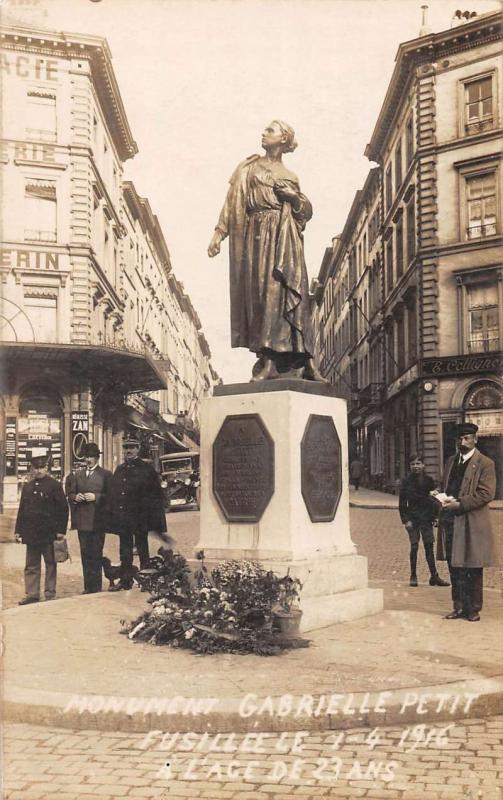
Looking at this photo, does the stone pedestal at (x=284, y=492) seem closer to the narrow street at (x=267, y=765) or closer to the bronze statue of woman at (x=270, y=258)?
the bronze statue of woman at (x=270, y=258)

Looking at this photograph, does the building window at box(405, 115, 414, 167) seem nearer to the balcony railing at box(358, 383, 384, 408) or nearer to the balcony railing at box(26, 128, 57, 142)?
the balcony railing at box(358, 383, 384, 408)

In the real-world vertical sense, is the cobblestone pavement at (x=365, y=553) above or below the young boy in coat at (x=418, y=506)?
below

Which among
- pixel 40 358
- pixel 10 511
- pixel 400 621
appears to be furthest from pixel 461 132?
pixel 400 621

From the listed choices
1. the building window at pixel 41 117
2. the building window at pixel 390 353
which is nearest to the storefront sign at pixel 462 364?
the building window at pixel 390 353

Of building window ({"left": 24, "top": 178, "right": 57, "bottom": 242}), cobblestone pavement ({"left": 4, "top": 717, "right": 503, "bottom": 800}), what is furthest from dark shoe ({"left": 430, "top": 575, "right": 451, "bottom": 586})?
building window ({"left": 24, "top": 178, "right": 57, "bottom": 242})

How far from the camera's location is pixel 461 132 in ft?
93.9

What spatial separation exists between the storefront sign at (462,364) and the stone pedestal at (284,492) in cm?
2042

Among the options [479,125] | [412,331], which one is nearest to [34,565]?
[412,331]

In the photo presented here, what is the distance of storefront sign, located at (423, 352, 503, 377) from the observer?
27.4 meters

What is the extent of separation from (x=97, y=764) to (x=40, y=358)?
72.1 feet

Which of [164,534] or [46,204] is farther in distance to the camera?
[46,204]

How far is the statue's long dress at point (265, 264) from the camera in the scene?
770cm

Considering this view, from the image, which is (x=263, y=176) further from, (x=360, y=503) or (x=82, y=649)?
(x=360, y=503)

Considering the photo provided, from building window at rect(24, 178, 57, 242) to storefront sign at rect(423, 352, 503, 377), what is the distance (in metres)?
12.5
